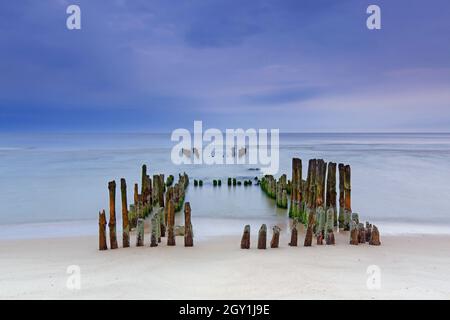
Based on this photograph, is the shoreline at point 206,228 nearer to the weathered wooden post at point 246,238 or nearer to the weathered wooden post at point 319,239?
the weathered wooden post at point 246,238

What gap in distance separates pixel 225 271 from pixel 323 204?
460 cm

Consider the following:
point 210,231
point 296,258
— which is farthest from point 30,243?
point 296,258

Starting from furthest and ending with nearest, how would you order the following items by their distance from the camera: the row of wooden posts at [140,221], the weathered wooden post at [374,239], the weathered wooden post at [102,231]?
1. the weathered wooden post at [374,239]
2. the row of wooden posts at [140,221]
3. the weathered wooden post at [102,231]

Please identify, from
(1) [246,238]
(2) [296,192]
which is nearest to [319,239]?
(1) [246,238]

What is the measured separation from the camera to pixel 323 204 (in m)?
10.4

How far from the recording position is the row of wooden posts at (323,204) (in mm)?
8717

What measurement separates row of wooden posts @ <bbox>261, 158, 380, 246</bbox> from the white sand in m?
0.40

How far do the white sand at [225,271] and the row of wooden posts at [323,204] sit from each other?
404 mm

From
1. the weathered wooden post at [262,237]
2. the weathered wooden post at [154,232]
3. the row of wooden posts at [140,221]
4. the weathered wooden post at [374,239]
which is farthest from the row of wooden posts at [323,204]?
the weathered wooden post at [154,232]

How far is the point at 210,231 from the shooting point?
434 inches

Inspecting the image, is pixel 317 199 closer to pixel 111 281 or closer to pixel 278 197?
pixel 278 197

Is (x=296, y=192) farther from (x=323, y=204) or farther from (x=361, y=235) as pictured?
(x=361, y=235)

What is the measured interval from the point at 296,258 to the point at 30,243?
602 cm

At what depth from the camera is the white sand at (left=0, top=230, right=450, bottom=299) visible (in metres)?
5.50
